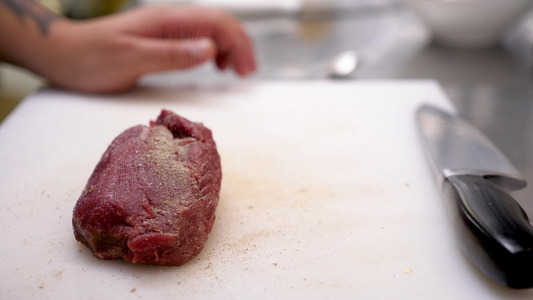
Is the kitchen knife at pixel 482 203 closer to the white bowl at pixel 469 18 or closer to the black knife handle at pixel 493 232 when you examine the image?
the black knife handle at pixel 493 232

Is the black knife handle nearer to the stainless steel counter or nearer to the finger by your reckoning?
the stainless steel counter

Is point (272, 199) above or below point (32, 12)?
below

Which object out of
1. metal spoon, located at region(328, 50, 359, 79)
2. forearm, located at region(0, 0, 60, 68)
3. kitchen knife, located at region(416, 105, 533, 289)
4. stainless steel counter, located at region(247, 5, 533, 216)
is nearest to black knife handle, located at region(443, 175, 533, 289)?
kitchen knife, located at region(416, 105, 533, 289)

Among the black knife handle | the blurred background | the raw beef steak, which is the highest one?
the black knife handle

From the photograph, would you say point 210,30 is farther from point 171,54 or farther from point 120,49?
point 120,49

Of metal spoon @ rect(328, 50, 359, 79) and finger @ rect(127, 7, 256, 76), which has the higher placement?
finger @ rect(127, 7, 256, 76)

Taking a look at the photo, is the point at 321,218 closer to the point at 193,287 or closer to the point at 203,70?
the point at 193,287

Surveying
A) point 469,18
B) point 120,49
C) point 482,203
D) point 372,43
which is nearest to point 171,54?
point 120,49

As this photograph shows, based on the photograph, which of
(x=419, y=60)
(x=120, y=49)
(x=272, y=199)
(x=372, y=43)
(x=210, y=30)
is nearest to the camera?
(x=272, y=199)

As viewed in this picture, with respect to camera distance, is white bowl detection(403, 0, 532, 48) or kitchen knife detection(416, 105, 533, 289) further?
white bowl detection(403, 0, 532, 48)
